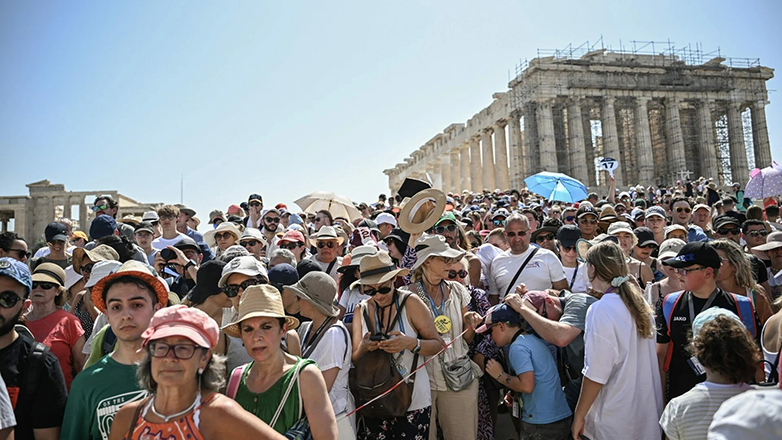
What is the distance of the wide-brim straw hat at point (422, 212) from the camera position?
22.2ft

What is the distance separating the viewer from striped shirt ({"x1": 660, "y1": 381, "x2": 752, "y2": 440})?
284 centimetres

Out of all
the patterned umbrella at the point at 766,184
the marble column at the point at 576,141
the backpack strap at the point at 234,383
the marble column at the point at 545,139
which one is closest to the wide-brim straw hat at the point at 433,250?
the backpack strap at the point at 234,383

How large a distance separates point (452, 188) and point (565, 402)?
47.3 metres

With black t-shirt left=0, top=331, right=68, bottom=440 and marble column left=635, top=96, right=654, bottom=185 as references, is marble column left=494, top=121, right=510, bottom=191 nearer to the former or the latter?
marble column left=635, top=96, right=654, bottom=185

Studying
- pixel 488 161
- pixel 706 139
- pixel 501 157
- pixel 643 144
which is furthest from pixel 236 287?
pixel 706 139

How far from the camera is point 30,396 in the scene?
120 inches

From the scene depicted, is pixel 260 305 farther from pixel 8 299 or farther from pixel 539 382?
pixel 539 382

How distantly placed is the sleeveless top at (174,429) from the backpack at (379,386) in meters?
1.62

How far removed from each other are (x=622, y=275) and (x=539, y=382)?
3.68 feet

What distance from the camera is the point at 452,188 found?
51156mm

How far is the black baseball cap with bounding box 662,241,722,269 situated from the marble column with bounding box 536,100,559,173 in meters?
32.9

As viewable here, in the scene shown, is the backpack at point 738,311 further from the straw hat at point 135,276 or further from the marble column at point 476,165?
the marble column at point 476,165

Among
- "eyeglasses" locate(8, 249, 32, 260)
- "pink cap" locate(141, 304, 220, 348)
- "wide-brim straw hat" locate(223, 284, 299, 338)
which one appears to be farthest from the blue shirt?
"eyeglasses" locate(8, 249, 32, 260)

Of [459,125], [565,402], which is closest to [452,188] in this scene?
[459,125]
